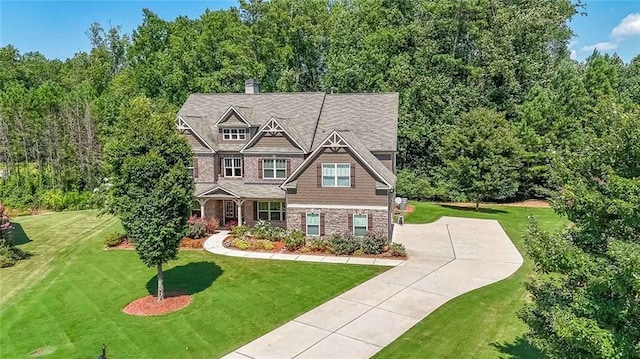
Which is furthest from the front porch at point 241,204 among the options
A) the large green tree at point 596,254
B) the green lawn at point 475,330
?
the large green tree at point 596,254

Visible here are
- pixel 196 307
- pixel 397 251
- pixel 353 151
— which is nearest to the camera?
pixel 196 307

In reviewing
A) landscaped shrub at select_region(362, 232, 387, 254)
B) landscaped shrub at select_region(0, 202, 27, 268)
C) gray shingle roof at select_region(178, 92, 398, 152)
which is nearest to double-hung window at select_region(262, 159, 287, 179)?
gray shingle roof at select_region(178, 92, 398, 152)

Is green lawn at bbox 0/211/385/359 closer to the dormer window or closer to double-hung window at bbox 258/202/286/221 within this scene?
double-hung window at bbox 258/202/286/221

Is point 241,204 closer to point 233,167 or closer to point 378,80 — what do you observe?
point 233,167

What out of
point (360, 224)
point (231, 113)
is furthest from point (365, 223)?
point (231, 113)

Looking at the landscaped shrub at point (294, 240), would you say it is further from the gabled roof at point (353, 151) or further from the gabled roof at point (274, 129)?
the gabled roof at point (274, 129)

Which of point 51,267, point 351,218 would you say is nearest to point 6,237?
point 51,267
